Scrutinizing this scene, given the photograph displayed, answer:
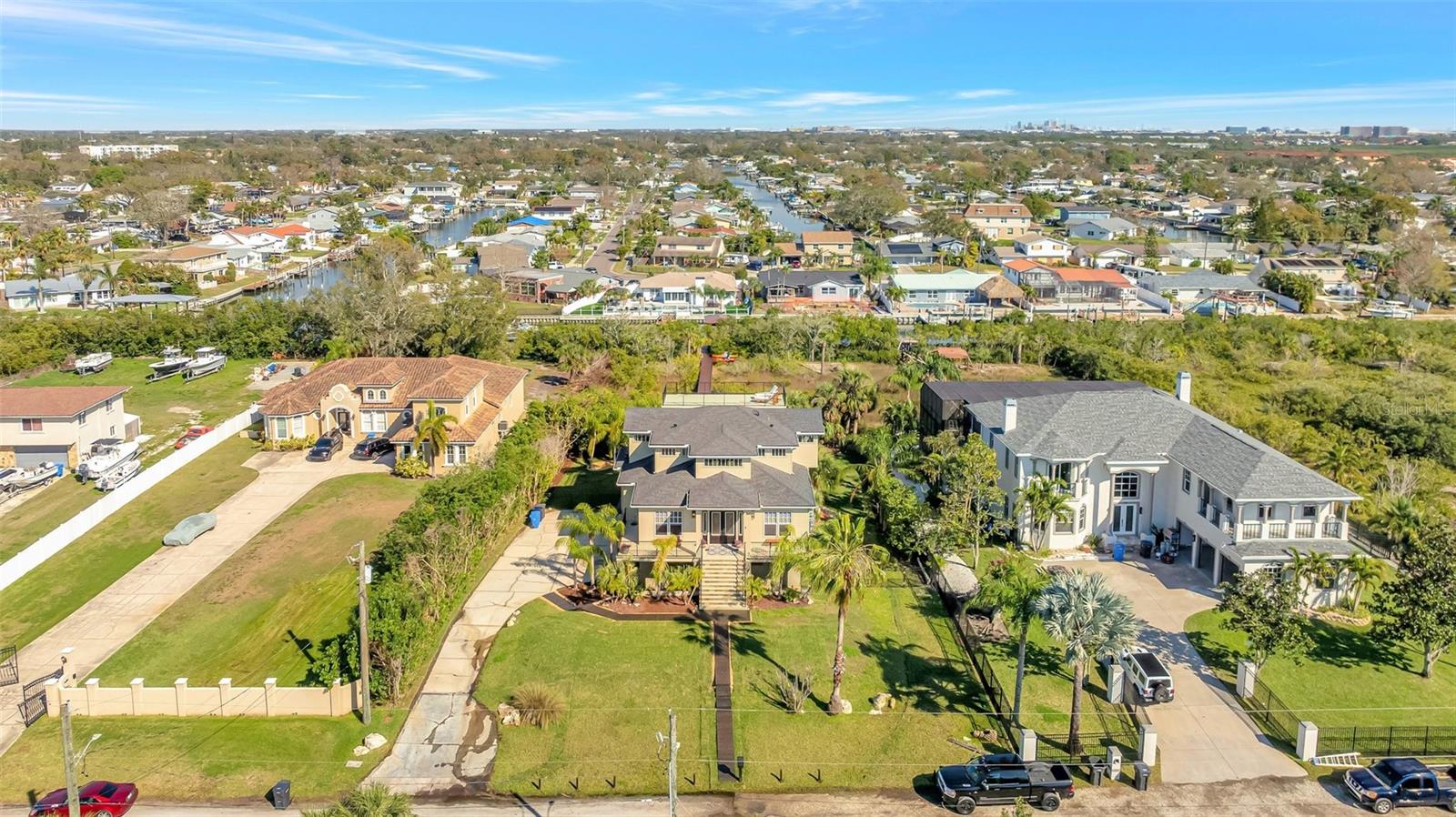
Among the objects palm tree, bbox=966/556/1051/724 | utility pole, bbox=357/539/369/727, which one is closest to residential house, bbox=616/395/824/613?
palm tree, bbox=966/556/1051/724

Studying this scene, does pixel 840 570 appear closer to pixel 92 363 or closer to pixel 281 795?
pixel 281 795

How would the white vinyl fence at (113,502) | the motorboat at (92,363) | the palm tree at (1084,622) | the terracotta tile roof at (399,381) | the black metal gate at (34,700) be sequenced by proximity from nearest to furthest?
the palm tree at (1084,622), the black metal gate at (34,700), the white vinyl fence at (113,502), the terracotta tile roof at (399,381), the motorboat at (92,363)

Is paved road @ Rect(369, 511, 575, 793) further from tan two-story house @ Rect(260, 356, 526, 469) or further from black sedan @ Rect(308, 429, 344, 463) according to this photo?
black sedan @ Rect(308, 429, 344, 463)

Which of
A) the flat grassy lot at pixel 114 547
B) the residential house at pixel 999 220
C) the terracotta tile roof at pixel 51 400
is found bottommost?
the flat grassy lot at pixel 114 547

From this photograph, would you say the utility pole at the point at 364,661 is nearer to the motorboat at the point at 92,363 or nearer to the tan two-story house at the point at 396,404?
the tan two-story house at the point at 396,404

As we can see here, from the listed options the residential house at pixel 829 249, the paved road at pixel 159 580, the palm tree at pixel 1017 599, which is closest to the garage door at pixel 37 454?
the paved road at pixel 159 580

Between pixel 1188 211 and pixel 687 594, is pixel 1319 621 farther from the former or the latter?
pixel 1188 211

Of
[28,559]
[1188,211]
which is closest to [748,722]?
[28,559]
